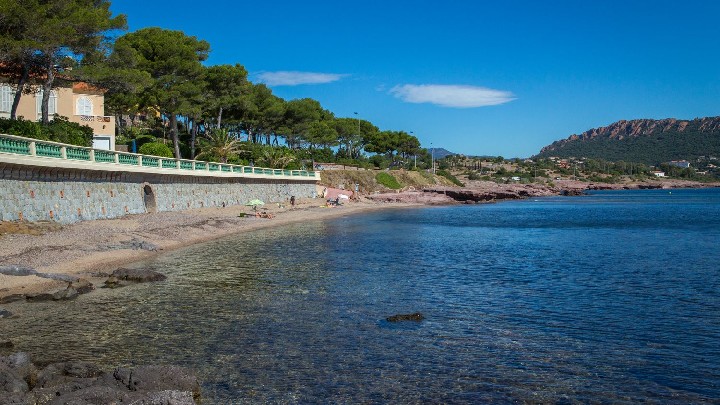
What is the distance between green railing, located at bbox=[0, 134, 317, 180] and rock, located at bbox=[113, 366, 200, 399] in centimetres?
1765

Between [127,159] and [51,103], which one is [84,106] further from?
[127,159]

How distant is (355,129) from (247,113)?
46.1m

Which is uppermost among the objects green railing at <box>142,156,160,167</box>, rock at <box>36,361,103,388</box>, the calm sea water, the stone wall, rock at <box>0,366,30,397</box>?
green railing at <box>142,156,160,167</box>

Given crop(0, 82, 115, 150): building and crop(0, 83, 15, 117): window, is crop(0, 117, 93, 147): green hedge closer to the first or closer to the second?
crop(0, 82, 115, 150): building

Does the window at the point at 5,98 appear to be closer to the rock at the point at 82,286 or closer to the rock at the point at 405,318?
the rock at the point at 82,286

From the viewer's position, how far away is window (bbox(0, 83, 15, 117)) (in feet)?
129

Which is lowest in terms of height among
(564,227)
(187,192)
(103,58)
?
(564,227)

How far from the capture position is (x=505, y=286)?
2020cm

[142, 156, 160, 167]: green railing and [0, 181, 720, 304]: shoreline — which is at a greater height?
[142, 156, 160, 167]: green railing

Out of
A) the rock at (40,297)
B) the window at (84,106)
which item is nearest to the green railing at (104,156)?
the window at (84,106)

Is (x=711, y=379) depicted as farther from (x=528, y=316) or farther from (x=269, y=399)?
(x=269, y=399)

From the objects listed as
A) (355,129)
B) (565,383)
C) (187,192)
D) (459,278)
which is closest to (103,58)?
(187,192)

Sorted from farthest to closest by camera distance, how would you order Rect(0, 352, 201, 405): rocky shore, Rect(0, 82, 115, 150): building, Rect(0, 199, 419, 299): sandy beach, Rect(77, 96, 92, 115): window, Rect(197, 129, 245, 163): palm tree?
Rect(197, 129, 245, 163): palm tree
Rect(77, 96, 92, 115): window
Rect(0, 82, 115, 150): building
Rect(0, 199, 419, 299): sandy beach
Rect(0, 352, 201, 405): rocky shore

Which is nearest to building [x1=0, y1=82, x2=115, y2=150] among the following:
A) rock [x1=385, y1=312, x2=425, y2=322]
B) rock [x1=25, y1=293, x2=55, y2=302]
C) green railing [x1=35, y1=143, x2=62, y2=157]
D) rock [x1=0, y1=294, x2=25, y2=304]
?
green railing [x1=35, y1=143, x2=62, y2=157]
